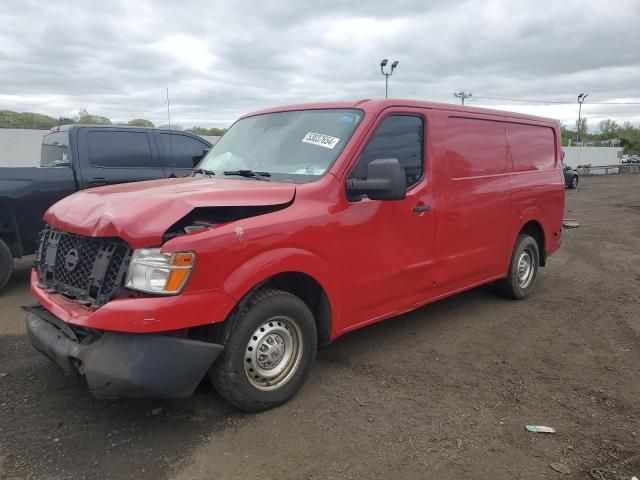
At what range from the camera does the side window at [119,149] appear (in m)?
7.04

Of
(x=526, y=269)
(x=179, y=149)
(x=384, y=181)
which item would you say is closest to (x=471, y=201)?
(x=384, y=181)

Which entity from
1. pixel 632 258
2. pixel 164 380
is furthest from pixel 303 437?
pixel 632 258

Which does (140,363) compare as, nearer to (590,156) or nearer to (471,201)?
(471,201)

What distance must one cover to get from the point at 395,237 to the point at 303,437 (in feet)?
5.57

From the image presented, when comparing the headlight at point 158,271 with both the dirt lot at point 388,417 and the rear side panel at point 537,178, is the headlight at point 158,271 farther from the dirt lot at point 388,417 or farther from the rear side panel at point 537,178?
the rear side panel at point 537,178

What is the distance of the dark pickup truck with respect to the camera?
6.22m

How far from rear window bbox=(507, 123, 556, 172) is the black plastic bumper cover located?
4.08m

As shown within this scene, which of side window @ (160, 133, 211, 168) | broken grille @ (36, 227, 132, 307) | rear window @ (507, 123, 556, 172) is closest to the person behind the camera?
broken grille @ (36, 227, 132, 307)

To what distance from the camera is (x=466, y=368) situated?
4211 millimetres

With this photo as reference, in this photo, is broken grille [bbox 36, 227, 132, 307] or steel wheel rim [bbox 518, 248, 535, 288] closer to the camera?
broken grille [bbox 36, 227, 132, 307]

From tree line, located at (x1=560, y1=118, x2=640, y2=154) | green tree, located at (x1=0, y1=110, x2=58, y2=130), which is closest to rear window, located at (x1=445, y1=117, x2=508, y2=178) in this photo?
green tree, located at (x1=0, y1=110, x2=58, y2=130)

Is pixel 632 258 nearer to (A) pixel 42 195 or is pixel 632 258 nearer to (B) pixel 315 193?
(B) pixel 315 193

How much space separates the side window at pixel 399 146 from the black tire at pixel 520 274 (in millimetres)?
2162

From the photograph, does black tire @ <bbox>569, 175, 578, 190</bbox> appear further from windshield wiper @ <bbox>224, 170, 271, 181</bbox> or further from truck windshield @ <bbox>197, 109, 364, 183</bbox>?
windshield wiper @ <bbox>224, 170, 271, 181</bbox>
